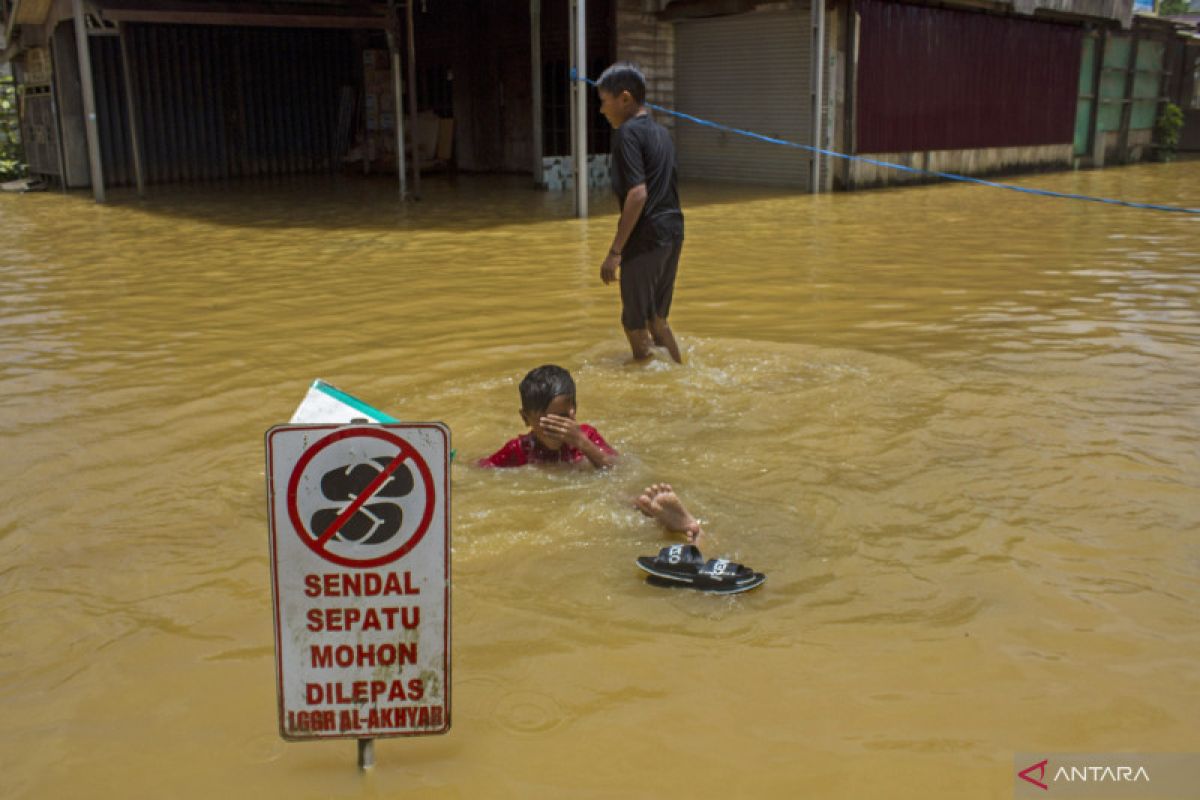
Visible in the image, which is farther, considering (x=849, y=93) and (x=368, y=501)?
(x=849, y=93)

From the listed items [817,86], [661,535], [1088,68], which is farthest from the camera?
[1088,68]

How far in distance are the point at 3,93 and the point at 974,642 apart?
1099 inches

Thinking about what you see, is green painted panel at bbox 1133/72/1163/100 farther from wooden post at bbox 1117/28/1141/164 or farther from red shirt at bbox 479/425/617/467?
red shirt at bbox 479/425/617/467

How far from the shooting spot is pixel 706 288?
30.3 feet

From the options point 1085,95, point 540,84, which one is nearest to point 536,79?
point 540,84

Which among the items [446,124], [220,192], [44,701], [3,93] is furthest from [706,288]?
[3,93]

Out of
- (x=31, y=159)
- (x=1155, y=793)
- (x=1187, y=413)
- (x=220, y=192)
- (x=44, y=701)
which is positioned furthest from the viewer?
(x=31, y=159)

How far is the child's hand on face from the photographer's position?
436cm

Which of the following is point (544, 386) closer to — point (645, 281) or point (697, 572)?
point (697, 572)

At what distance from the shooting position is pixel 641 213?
21.1 ft

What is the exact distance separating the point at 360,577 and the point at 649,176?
448 centimetres

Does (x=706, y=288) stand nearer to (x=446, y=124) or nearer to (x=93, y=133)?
(x=93, y=133)

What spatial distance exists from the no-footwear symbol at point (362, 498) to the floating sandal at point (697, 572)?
4.50 ft

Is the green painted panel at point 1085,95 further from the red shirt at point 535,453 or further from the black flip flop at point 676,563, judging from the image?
the black flip flop at point 676,563
